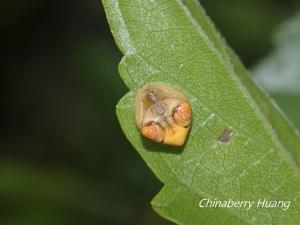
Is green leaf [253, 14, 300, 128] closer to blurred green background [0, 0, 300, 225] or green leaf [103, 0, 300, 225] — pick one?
blurred green background [0, 0, 300, 225]

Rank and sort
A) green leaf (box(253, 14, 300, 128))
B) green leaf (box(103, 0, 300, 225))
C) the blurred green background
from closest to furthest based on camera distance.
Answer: green leaf (box(103, 0, 300, 225))
green leaf (box(253, 14, 300, 128))
the blurred green background

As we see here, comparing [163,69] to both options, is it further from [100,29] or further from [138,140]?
[100,29]

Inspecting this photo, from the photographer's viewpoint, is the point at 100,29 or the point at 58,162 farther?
the point at 100,29

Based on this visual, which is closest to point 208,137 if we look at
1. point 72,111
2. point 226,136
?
point 226,136

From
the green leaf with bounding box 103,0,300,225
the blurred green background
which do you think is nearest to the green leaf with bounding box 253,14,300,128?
the blurred green background

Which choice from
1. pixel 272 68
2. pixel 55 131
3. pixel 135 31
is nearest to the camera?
pixel 135 31

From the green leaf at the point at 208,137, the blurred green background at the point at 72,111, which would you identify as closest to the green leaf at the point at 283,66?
the blurred green background at the point at 72,111

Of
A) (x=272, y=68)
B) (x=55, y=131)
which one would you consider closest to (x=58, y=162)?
(x=55, y=131)
